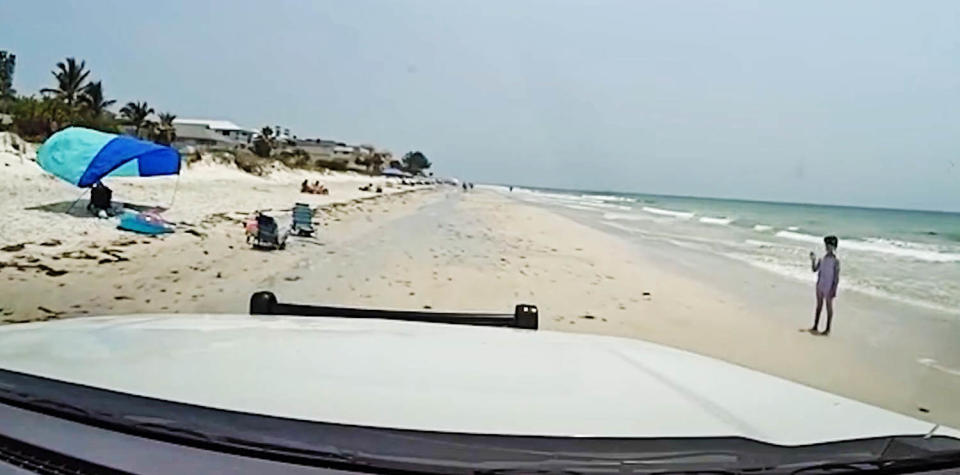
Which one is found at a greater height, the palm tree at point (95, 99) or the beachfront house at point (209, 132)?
the palm tree at point (95, 99)

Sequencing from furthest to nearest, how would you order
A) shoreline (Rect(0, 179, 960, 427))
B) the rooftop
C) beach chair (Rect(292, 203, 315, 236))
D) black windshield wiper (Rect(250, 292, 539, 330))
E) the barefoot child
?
beach chair (Rect(292, 203, 315, 236))
the rooftop
the barefoot child
shoreline (Rect(0, 179, 960, 427))
black windshield wiper (Rect(250, 292, 539, 330))

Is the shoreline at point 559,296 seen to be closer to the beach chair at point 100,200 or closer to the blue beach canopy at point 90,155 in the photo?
the beach chair at point 100,200

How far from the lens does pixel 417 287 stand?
4992 millimetres

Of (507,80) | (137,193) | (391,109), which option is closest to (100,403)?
(507,80)

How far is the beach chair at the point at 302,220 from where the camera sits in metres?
6.09

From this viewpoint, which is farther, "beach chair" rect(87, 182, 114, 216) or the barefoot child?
"beach chair" rect(87, 182, 114, 216)

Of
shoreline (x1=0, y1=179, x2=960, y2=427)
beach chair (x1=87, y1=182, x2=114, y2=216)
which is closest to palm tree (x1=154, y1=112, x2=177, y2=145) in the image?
beach chair (x1=87, y1=182, x2=114, y2=216)

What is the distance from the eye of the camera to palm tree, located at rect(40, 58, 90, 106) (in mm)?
4051

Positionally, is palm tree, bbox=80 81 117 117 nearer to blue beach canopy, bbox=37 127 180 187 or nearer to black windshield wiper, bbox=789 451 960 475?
blue beach canopy, bbox=37 127 180 187

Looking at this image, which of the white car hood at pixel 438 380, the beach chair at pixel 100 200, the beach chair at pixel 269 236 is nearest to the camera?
the white car hood at pixel 438 380

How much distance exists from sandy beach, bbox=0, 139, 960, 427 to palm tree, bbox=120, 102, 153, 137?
1.88ft

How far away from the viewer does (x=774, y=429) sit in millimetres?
995

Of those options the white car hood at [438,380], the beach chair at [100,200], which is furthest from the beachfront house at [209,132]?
the white car hood at [438,380]

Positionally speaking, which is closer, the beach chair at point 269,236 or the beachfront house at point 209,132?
the beachfront house at point 209,132
